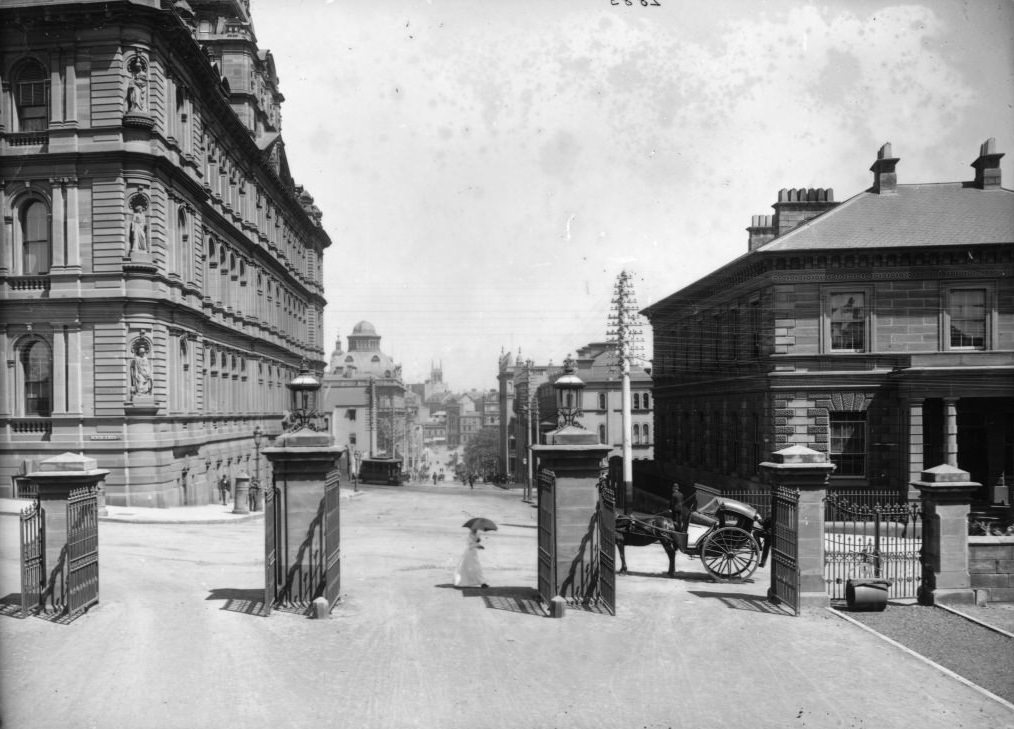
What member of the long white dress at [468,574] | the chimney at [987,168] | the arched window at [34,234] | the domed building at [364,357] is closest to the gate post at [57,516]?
the long white dress at [468,574]

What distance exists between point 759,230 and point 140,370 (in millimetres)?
25996

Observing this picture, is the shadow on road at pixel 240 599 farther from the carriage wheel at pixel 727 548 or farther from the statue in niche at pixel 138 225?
the statue in niche at pixel 138 225

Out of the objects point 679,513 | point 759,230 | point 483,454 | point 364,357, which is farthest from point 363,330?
point 679,513

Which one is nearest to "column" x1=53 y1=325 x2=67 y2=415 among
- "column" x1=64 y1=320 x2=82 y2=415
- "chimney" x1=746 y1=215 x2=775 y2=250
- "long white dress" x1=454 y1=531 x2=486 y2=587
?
"column" x1=64 y1=320 x2=82 y2=415

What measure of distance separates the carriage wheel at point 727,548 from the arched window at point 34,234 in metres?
23.5

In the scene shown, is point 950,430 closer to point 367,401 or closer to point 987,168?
point 987,168

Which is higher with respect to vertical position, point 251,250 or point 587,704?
point 251,250

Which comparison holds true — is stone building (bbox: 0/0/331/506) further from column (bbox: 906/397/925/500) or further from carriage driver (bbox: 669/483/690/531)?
column (bbox: 906/397/925/500)

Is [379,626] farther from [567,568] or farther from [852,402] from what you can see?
[852,402]

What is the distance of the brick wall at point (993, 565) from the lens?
13.2m

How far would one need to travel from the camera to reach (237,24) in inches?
1665

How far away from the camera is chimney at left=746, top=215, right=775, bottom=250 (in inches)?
1315

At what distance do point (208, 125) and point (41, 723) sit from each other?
98.8 feet

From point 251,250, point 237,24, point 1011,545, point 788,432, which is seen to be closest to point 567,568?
point 1011,545
